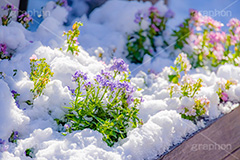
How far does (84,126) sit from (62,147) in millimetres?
238

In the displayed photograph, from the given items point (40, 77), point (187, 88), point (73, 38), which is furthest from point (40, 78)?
point (187, 88)

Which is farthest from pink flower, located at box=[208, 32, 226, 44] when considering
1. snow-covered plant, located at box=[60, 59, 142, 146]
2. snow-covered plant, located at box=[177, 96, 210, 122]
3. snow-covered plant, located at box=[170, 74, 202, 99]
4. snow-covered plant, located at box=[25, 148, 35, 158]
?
snow-covered plant, located at box=[25, 148, 35, 158]

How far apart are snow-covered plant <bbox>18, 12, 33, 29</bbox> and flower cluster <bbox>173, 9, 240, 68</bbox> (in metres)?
1.60

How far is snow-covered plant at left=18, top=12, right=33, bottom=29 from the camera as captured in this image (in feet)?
8.34

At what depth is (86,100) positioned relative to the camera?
1.93 m

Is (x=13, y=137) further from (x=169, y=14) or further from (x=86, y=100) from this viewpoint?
(x=169, y=14)

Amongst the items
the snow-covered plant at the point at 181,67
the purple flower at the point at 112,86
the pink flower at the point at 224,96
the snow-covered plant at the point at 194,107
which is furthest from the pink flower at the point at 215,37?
the purple flower at the point at 112,86

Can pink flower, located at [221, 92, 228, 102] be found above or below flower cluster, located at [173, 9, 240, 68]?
below

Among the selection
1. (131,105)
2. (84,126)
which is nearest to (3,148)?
(84,126)

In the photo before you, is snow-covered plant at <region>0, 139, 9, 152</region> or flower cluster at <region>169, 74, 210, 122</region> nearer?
snow-covered plant at <region>0, 139, 9, 152</region>

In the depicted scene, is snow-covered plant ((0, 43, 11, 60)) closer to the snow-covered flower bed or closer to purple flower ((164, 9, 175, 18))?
the snow-covered flower bed

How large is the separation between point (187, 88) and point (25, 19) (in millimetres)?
1516

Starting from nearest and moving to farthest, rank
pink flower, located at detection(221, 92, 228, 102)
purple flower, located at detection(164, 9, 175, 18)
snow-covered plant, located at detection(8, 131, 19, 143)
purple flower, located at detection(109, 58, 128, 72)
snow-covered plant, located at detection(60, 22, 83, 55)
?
snow-covered plant, located at detection(8, 131, 19, 143)
purple flower, located at detection(109, 58, 128, 72)
snow-covered plant, located at detection(60, 22, 83, 55)
pink flower, located at detection(221, 92, 228, 102)
purple flower, located at detection(164, 9, 175, 18)

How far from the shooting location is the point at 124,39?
3.12 metres
